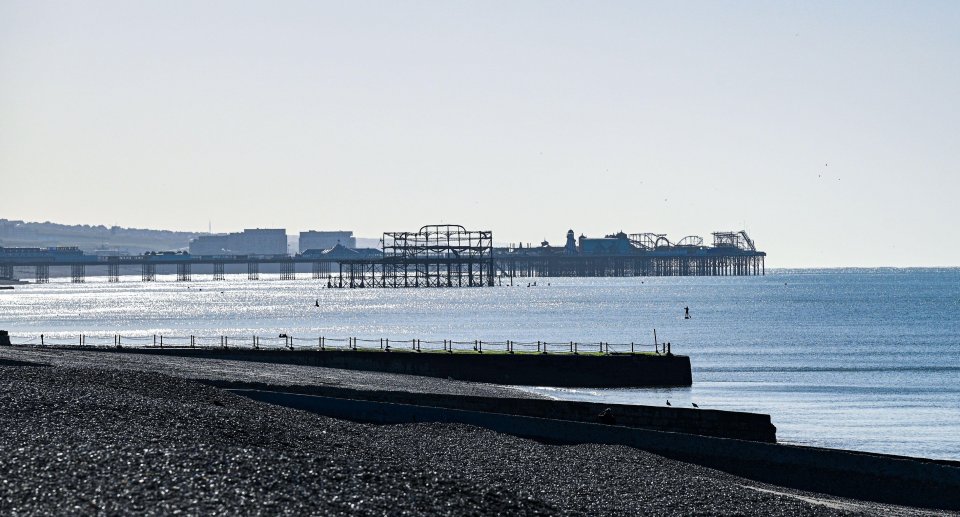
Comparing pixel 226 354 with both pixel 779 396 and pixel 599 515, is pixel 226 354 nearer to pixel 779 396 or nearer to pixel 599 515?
pixel 779 396

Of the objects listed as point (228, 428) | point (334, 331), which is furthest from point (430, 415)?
point (334, 331)

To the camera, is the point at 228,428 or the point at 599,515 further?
the point at 228,428

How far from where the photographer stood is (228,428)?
30656 millimetres

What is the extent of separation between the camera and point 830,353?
318 feet

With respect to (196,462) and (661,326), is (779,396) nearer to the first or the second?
(196,462)

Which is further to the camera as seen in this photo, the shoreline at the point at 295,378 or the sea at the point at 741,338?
the sea at the point at 741,338

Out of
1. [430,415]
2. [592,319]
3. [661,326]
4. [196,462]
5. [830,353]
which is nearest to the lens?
[196,462]

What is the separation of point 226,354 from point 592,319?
90.6 metres

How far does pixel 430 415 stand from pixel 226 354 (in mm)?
30718

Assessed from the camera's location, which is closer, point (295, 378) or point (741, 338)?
point (295, 378)

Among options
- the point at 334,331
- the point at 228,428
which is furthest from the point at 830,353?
the point at 228,428

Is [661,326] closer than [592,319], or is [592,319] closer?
[661,326]

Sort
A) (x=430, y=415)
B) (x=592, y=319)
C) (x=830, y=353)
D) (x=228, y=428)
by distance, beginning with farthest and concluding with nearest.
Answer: (x=592, y=319) < (x=830, y=353) < (x=430, y=415) < (x=228, y=428)

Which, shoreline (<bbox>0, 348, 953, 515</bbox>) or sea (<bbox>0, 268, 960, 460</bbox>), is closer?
shoreline (<bbox>0, 348, 953, 515</bbox>)
